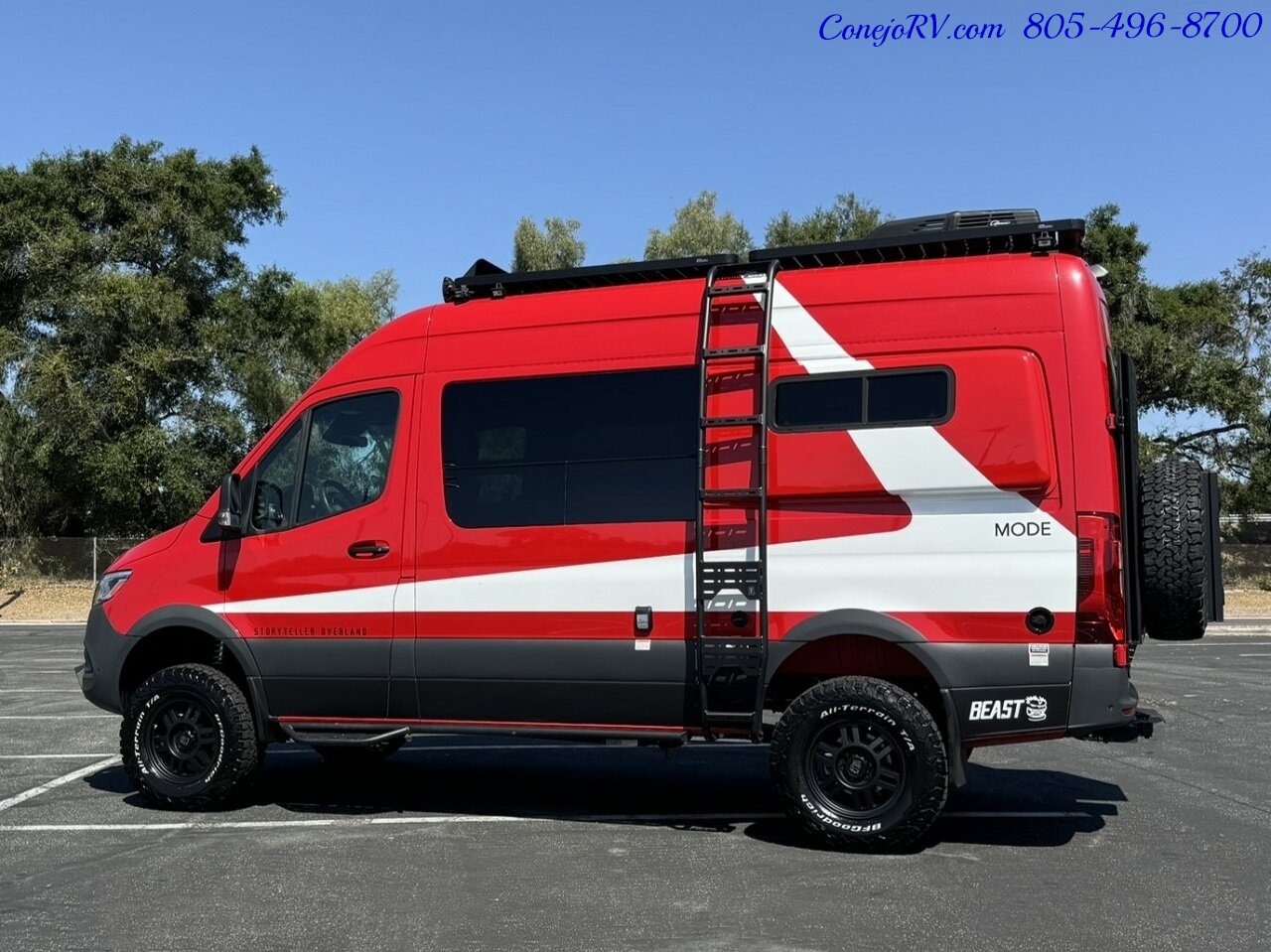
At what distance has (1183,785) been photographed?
26.7 feet

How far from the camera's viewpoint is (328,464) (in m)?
7.59

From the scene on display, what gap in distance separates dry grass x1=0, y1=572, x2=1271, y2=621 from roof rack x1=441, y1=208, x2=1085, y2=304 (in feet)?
71.9

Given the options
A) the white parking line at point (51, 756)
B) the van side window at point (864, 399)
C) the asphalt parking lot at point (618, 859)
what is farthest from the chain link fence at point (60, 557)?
the van side window at point (864, 399)

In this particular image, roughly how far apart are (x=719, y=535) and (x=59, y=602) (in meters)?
27.4

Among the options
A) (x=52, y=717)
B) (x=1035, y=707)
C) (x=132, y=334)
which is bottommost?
(x=52, y=717)

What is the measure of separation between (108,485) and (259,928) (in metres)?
27.6

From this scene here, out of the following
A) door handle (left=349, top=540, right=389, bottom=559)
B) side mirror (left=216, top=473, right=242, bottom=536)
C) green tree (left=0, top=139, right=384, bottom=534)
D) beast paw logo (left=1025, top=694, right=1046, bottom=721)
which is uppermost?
green tree (left=0, top=139, right=384, bottom=534)

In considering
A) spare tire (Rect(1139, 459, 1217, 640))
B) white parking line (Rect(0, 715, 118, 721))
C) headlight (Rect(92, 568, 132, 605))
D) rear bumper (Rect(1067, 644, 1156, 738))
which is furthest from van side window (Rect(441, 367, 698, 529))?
white parking line (Rect(0, 715, 118, 721))

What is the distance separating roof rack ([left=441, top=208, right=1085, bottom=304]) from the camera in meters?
6.51

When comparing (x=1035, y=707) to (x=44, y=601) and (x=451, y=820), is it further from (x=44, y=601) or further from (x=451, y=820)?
(x=44, y=601)

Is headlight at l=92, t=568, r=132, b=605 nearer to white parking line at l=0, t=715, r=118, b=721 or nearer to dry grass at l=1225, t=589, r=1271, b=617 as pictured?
white parking line at l=0, t=715, r=118, b=721

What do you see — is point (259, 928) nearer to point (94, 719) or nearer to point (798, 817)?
point (798, 817)

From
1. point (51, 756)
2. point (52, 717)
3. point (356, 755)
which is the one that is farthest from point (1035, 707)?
point (52, 717)

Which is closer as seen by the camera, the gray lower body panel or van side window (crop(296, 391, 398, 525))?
the gray lower body panel
